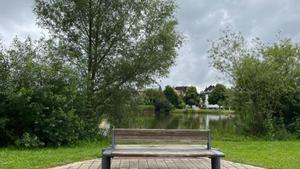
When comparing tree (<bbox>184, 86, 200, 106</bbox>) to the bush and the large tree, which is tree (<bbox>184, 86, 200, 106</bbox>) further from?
the bush

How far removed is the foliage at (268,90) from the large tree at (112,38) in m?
3.61

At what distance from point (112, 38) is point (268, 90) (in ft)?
24.4

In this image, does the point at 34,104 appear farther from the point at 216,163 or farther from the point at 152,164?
the point at 216,163

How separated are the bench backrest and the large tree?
35.1 ft

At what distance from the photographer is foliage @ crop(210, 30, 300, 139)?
20219mm

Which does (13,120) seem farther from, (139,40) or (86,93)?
(139,40)

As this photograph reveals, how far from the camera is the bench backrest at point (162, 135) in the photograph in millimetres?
8750

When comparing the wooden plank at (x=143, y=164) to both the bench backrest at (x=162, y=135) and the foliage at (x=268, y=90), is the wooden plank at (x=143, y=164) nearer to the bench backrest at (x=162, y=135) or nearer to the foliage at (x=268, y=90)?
the bench backrest at (x=162, y=135)

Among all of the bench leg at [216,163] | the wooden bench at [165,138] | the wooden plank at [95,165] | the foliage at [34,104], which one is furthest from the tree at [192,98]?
the bench leg at [216,163]

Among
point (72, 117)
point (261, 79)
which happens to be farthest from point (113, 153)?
point (261, 79)

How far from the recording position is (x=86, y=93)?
17781 millimetres

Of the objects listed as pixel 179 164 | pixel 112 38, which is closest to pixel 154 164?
pixel 179 164

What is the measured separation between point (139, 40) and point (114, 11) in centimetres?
170

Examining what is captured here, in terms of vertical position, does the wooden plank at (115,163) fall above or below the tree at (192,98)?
below
